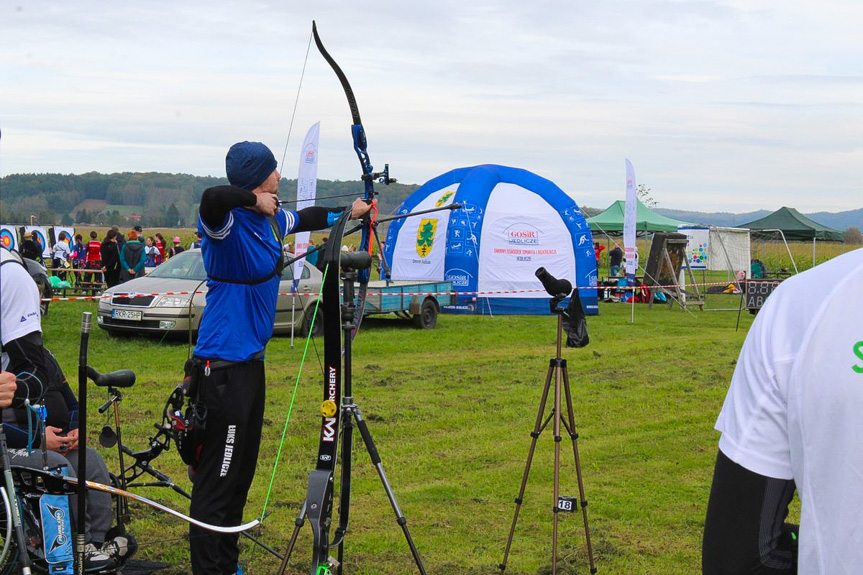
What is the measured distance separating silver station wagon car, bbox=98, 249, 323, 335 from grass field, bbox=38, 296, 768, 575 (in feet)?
1.11

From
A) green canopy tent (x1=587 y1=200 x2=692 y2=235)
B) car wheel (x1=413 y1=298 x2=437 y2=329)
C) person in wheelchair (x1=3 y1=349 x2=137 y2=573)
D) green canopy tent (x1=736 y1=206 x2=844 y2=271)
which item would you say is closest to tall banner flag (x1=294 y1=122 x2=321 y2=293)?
car wheel (x1=413 y1=298 x2=437 y2=329)

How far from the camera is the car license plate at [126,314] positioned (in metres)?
14.6

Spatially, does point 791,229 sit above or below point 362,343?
above

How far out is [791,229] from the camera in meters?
39.3

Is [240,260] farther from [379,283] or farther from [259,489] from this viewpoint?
[379,283]

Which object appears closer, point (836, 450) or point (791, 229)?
point (836, 450)

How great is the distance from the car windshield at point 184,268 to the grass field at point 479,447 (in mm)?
1278

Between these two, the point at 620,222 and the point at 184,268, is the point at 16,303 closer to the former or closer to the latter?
the point at 184,268

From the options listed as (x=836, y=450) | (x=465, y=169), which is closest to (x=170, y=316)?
(x=465, y=169)

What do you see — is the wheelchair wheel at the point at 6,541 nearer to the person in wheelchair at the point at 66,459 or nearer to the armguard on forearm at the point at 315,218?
the person in wheelchair at the point at 66,459

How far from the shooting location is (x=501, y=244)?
21734mm

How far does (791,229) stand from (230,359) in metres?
39.0

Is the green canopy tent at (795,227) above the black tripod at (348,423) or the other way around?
above

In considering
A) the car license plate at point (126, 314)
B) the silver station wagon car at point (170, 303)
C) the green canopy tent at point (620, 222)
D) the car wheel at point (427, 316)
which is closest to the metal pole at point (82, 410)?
the silver station wagon car at point (170, 303)
